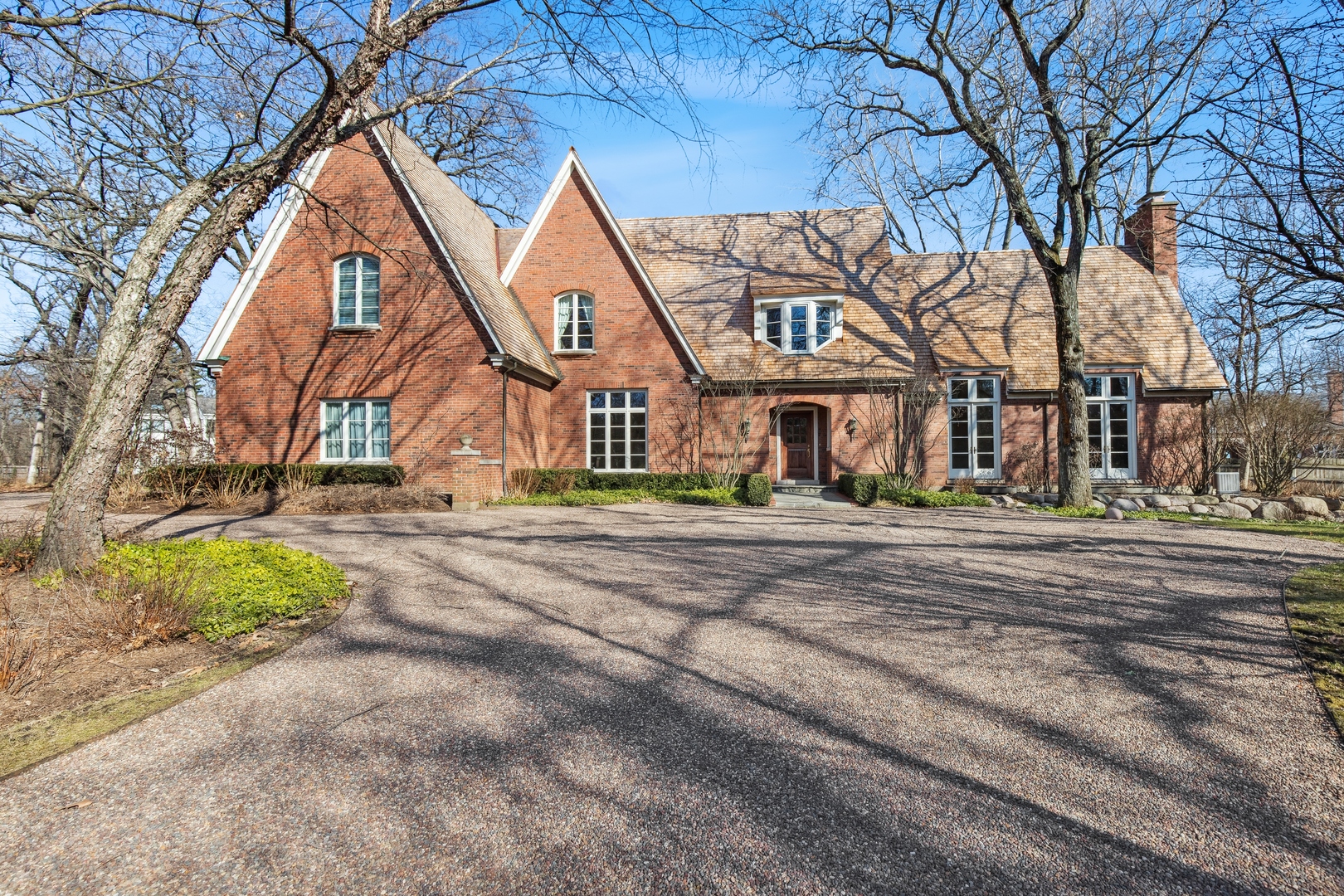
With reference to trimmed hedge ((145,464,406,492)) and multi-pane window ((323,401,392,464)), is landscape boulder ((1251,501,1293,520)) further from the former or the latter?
multi-pane window ((323,401,392,464))

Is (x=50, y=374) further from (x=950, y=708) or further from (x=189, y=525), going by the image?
(x=950, y=708)

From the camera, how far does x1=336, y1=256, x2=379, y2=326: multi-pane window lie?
15.6 m

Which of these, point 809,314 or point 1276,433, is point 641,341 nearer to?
point 809,314

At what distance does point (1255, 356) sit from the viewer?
24.4m

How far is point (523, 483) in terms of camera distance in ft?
52.1

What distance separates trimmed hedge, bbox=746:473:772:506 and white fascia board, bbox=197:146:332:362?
1187 cm

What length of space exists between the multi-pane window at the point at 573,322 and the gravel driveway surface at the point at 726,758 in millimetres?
13001

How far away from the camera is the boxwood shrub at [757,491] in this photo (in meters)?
15.0

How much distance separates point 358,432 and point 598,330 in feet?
21.6

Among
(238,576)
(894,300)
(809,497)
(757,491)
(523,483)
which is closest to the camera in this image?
(238,576)

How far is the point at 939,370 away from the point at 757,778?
679 inches

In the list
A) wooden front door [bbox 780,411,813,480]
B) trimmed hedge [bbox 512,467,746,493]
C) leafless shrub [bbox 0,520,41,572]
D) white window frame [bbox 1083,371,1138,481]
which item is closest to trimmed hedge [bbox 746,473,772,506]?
trimmed hedge [bbox 512,467,746,493]

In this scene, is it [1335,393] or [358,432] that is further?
[1335,393]

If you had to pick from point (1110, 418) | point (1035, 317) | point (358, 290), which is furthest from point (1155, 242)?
point (358, 290)
